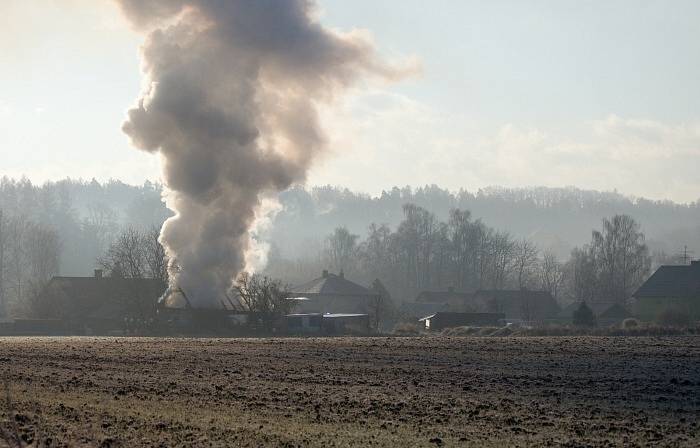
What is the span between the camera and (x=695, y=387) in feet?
93.7

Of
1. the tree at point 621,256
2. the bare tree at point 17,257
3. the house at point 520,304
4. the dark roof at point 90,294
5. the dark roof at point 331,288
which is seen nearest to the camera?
the dark roof at point 90,294

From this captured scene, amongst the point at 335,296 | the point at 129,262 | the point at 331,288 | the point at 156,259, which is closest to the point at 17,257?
the point at 331,288

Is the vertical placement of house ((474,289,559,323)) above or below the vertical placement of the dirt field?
above

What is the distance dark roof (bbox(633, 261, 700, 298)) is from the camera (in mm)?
96944

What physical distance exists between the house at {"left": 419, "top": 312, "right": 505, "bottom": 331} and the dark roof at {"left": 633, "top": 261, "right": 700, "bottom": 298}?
1678 cm

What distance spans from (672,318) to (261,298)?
122 ft

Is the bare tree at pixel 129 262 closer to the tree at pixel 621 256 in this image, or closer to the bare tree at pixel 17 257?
the bare tree at pixel 17 257

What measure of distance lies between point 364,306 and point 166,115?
168ft

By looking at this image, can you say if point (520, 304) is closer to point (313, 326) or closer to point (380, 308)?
point (380, 308)

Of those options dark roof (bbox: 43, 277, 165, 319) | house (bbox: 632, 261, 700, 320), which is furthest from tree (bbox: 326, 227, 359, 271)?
house (bbox: 632, 261, 700, 320)

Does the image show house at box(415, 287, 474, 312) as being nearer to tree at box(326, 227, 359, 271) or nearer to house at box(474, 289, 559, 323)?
house at box(474, 289, 559, 323)

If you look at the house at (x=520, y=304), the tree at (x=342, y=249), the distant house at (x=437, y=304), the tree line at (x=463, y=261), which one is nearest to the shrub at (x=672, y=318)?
the house at (x=520, y=304)

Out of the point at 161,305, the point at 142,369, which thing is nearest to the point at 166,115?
the point at 161,305

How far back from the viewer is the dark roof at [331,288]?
119125 mm
